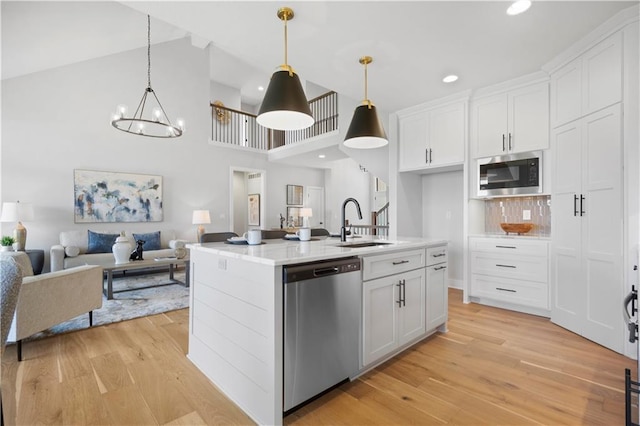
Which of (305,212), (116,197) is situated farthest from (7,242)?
(305,212)

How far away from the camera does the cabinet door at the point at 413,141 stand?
4.36 metres

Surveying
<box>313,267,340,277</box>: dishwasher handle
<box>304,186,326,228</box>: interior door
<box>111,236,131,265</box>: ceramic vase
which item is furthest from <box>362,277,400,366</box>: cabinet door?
<box>304,186,326,228</box>: interior door

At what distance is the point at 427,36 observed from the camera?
270 centimetres

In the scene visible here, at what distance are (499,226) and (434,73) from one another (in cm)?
218

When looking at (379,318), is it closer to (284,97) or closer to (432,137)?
(284,97)

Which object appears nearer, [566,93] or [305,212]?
[566,93]

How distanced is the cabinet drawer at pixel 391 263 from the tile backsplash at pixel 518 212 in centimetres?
210

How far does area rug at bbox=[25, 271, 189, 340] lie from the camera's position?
3120mm

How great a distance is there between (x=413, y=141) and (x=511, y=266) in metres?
2.12

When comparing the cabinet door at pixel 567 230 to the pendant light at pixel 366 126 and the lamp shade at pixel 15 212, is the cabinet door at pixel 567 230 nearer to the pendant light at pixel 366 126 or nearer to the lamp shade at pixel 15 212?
the pendant light at pixel 366 126

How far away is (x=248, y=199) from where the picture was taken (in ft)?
30.4

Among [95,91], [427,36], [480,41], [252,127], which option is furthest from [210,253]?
[252,127]

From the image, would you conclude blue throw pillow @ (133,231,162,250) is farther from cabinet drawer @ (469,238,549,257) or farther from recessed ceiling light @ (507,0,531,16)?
recessed ceiling light @ (507,0,531,16)

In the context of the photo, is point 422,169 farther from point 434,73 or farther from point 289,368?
point 289,368
